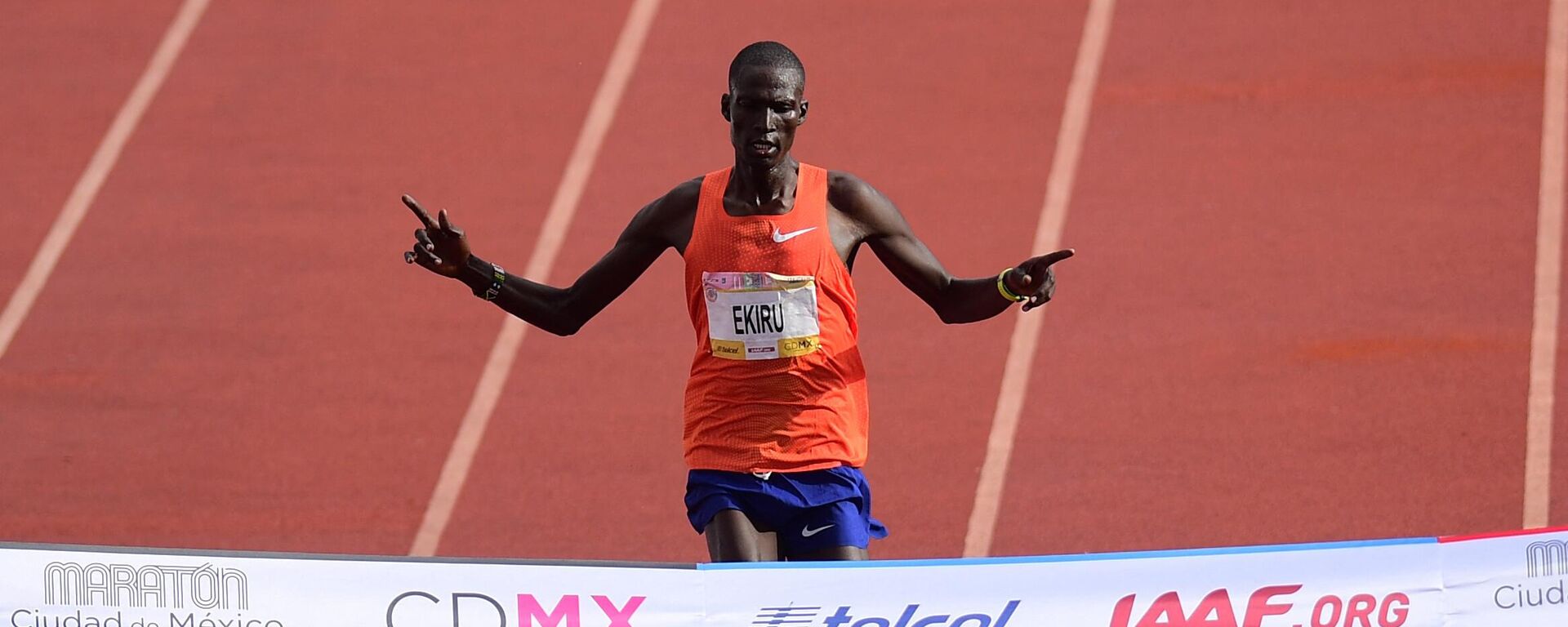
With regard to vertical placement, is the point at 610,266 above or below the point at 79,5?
below

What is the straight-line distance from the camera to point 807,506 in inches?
131

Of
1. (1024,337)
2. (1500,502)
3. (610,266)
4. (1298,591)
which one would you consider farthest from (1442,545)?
(1024,337)

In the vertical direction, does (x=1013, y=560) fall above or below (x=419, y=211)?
below

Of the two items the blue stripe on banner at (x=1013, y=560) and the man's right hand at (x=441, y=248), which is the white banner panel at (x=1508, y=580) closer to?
the blue stripe on banner at (x=1013, y=560)

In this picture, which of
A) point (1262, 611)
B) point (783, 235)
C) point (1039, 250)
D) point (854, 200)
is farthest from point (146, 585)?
point (1039, 250)

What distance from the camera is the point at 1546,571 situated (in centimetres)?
316

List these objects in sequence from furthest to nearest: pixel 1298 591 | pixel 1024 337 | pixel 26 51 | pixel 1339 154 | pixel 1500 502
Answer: pixel 26 51, pixel 1339 154, pixel 1024 337, pixel 1500 502, pixel 1298 591

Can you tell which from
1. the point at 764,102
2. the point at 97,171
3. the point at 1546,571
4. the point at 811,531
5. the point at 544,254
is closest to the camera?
the point at 1546,571

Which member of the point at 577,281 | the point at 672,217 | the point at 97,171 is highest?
the point at 97,171

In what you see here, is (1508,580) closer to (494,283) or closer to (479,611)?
(479,611)

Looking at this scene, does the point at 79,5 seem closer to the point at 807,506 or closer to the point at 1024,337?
the point at 1024,337

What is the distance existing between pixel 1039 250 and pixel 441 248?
3916mm

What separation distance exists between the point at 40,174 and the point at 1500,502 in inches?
226

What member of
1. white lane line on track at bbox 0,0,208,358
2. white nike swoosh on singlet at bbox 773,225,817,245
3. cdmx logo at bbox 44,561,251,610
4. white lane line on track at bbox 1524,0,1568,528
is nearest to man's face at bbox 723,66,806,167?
white nike swoosh on singlet at bbox 773,225,817,245
